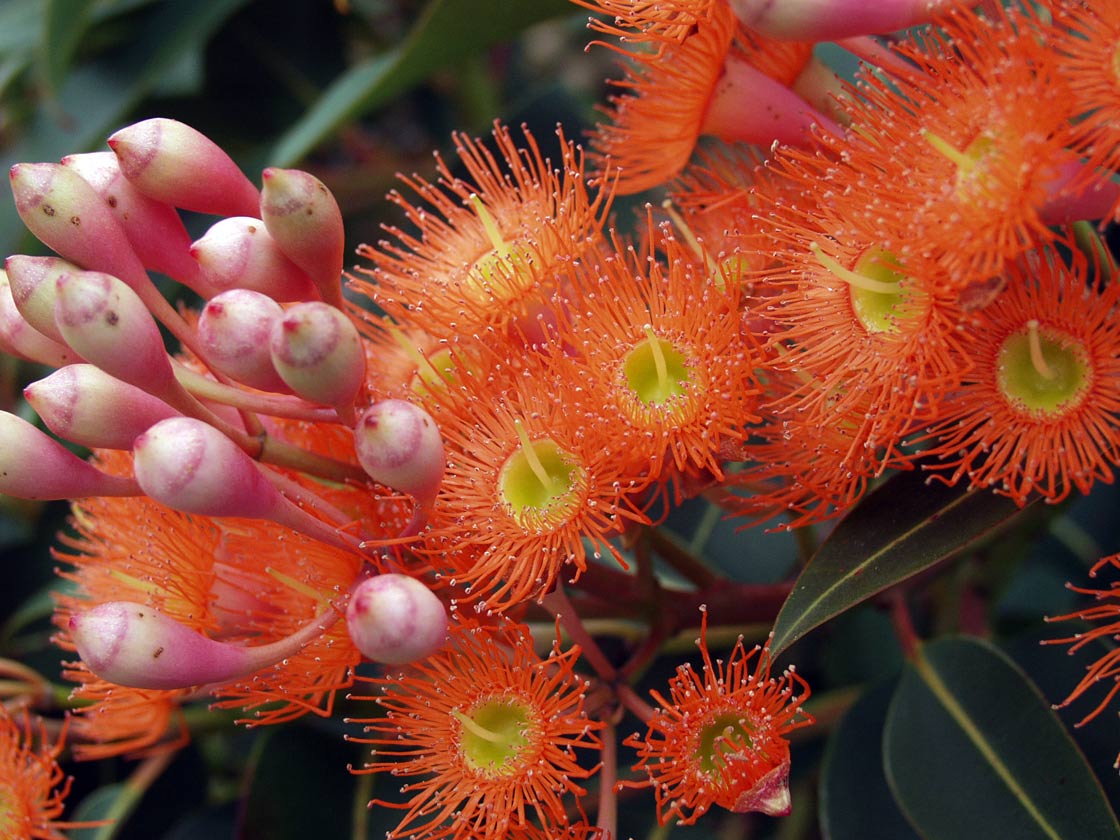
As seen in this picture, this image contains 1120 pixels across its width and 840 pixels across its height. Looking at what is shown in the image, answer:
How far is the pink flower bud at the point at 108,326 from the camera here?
1.02m

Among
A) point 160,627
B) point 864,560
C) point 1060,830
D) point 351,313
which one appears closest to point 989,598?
point 1060,830

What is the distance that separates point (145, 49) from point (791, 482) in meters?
1.76

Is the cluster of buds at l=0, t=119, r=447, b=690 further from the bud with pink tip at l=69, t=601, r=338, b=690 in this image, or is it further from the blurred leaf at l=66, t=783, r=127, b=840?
the blurred leaf at l=66, t=783, r=127, b=840

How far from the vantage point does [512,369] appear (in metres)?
1.21

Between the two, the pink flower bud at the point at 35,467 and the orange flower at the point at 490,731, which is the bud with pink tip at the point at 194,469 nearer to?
the pink flower bud at the point at 35,467

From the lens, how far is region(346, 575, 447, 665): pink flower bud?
39.0 inches

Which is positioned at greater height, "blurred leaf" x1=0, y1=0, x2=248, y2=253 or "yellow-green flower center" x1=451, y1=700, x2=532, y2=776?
"blurred leaf" x1=0, y1=0, x2=248, y2=253

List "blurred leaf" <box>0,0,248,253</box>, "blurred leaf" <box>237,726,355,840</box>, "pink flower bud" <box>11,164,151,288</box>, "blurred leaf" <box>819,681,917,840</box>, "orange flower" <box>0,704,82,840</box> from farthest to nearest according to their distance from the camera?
"blurred leaf" <box>0,0,248,253</box> < "blurred leaf" <box>237,726,355,840</box> < "blurred leaf" <box>819,681,917,840</box> < "orange flower" <box>0,704,82,840</box> < "pink flower bud" <box>11,164,151,288</box>

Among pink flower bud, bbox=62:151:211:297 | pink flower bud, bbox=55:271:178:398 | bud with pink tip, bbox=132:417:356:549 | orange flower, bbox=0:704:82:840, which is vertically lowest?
orange flower, bbox=0:704:82:840

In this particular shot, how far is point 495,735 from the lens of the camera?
3.92 feet

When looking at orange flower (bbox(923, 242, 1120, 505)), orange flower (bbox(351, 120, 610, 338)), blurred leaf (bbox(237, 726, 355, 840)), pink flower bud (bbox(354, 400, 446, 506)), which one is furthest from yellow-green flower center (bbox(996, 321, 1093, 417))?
blurred leaf (bbox(237, 726, 355, 840))

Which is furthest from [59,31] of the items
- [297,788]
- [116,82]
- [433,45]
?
[297,788]

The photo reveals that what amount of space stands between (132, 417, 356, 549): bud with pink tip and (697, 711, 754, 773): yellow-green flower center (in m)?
0.55

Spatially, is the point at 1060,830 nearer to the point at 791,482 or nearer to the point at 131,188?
the point at 791,482
